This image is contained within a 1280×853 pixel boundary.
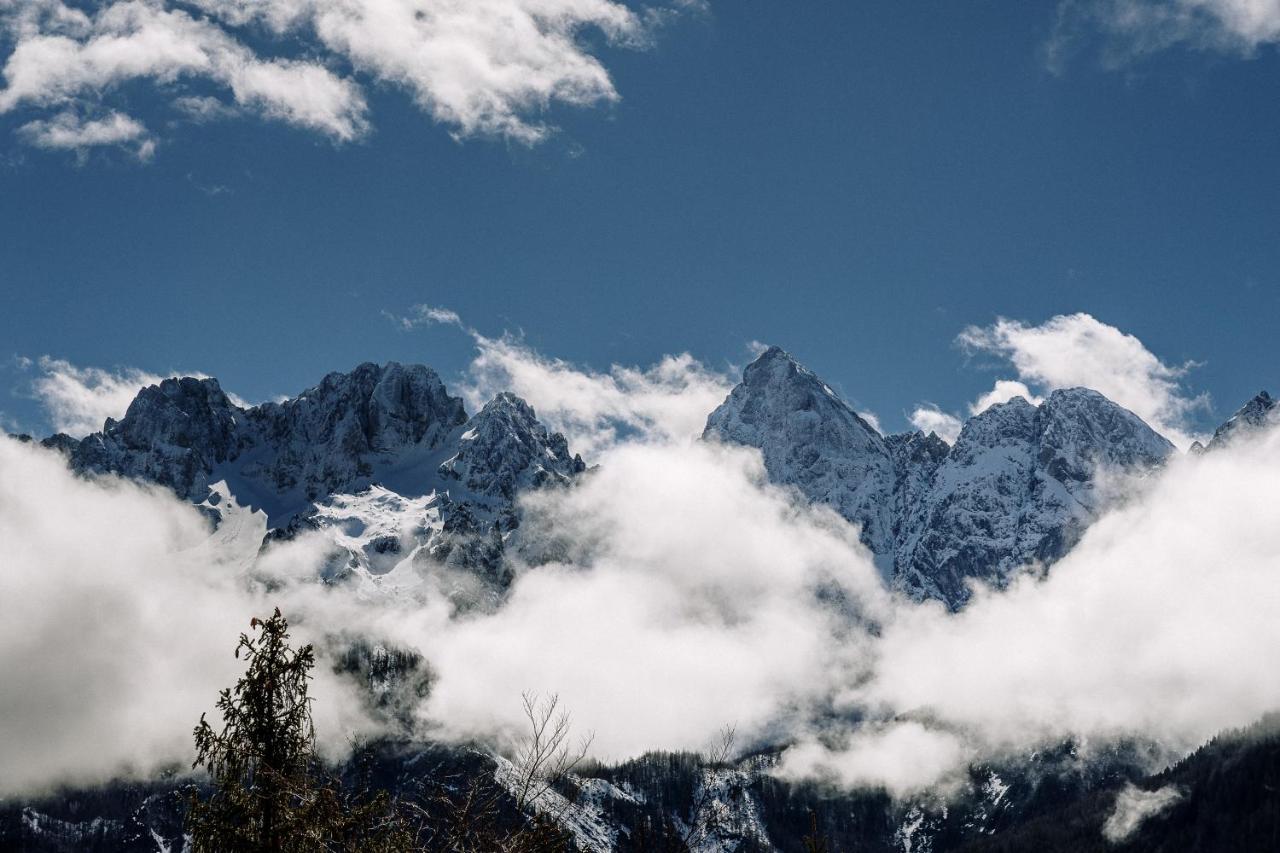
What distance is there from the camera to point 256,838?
15742 mm

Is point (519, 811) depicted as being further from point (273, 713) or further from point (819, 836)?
point (819, 836)

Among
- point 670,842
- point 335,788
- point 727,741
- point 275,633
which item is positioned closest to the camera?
point 335,788

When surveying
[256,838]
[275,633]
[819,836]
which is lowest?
[256,838]

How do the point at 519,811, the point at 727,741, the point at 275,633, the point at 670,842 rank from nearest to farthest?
the point at 519,811 → the point at 275,633 → the point at 670,842 → the point at 727,741

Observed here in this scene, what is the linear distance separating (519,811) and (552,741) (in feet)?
6.71

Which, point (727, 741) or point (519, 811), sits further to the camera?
point (727, 741)

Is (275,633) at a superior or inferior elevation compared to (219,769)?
superior

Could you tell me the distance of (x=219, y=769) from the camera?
16.1 m

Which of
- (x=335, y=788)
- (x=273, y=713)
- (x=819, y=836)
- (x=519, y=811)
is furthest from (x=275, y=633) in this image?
(x=819, y=836)

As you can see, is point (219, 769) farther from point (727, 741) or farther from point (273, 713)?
point (727, 741)

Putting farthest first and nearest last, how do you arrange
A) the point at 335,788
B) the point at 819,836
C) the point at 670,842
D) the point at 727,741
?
the point at 727,741
the point at 819,836
the point at 670,842
the point at 335,788

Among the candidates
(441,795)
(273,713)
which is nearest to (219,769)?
(273,713)

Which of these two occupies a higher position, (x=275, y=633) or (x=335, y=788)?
(x=275, y=633)

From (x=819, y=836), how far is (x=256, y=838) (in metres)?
9.91
